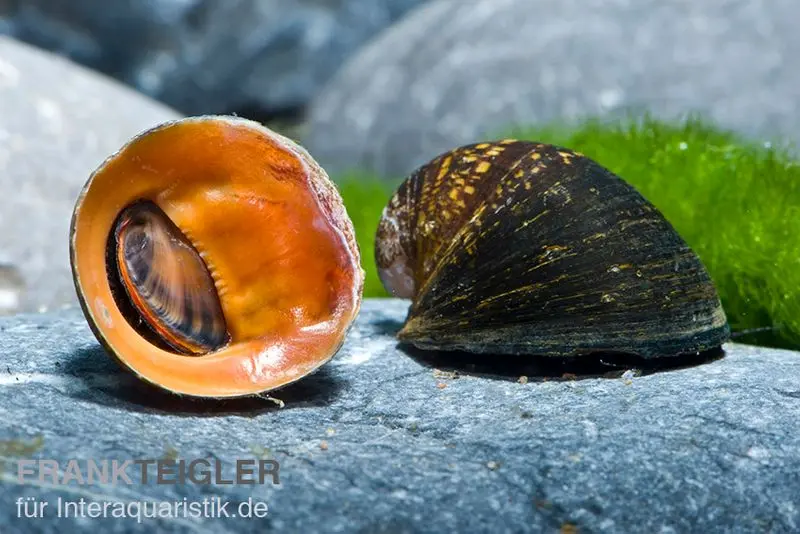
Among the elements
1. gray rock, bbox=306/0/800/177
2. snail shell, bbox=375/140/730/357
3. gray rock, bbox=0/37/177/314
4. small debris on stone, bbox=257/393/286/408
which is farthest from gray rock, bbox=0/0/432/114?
small debris on stone, bbox=257/393/286/408

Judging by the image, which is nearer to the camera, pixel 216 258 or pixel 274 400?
pixel 274 400

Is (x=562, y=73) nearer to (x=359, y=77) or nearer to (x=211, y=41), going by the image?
(x=359, y=77)

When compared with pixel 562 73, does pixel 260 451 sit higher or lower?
lower

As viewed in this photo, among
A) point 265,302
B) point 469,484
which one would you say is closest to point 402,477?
point 469,484

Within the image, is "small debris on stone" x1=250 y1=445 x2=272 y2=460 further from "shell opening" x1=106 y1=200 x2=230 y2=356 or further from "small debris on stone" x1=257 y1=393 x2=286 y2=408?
"shell opening" x1=106 y1=200 x2=230 y2=356

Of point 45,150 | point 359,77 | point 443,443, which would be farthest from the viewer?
point 359,77

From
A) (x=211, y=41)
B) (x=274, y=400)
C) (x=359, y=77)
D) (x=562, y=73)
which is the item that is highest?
(x=211, y=41)

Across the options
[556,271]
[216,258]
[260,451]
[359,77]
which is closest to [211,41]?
[359,77]
